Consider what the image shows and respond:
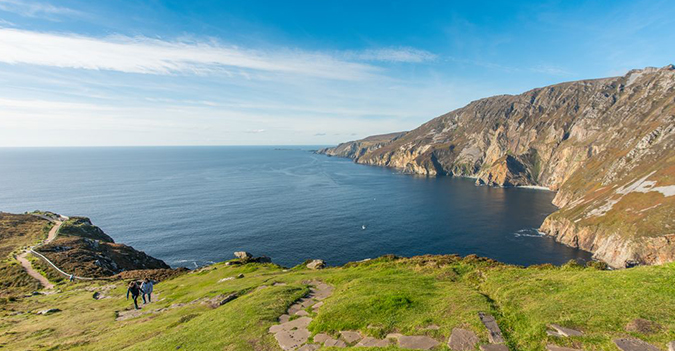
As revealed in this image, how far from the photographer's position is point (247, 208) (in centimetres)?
13862

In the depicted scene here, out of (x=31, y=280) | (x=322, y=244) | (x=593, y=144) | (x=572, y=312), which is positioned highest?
(x=593, y=144)

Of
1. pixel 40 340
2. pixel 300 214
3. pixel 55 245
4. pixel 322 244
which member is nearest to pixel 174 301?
pixel 40 340

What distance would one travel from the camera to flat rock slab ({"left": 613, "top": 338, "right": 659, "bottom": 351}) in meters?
10.8

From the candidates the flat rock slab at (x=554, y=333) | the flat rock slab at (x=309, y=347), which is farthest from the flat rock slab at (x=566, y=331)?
the flat rock slab at (x=309, y=347)

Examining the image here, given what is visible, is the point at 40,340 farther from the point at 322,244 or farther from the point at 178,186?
the point at 178,186

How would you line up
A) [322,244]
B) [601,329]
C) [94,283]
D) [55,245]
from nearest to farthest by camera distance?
[601,329]
[94,283]
[55,245]
[322,244]

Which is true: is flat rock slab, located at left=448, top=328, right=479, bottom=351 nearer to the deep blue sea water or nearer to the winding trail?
the winding trail

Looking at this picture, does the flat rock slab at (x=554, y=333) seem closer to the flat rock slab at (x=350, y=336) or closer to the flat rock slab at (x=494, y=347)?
the flat rock slab at (x=494, y=347)

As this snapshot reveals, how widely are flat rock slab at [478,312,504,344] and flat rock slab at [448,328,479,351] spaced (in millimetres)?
698

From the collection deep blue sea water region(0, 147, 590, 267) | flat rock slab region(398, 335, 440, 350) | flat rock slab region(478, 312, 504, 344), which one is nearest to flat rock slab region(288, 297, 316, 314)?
flat rock slab region(398, 335, 440, 350)

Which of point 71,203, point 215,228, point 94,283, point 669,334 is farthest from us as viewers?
point 71,203

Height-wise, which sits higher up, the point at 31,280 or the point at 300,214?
the point at 31,280

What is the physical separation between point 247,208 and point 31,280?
97.3 metres

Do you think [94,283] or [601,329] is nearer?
[601,329]
